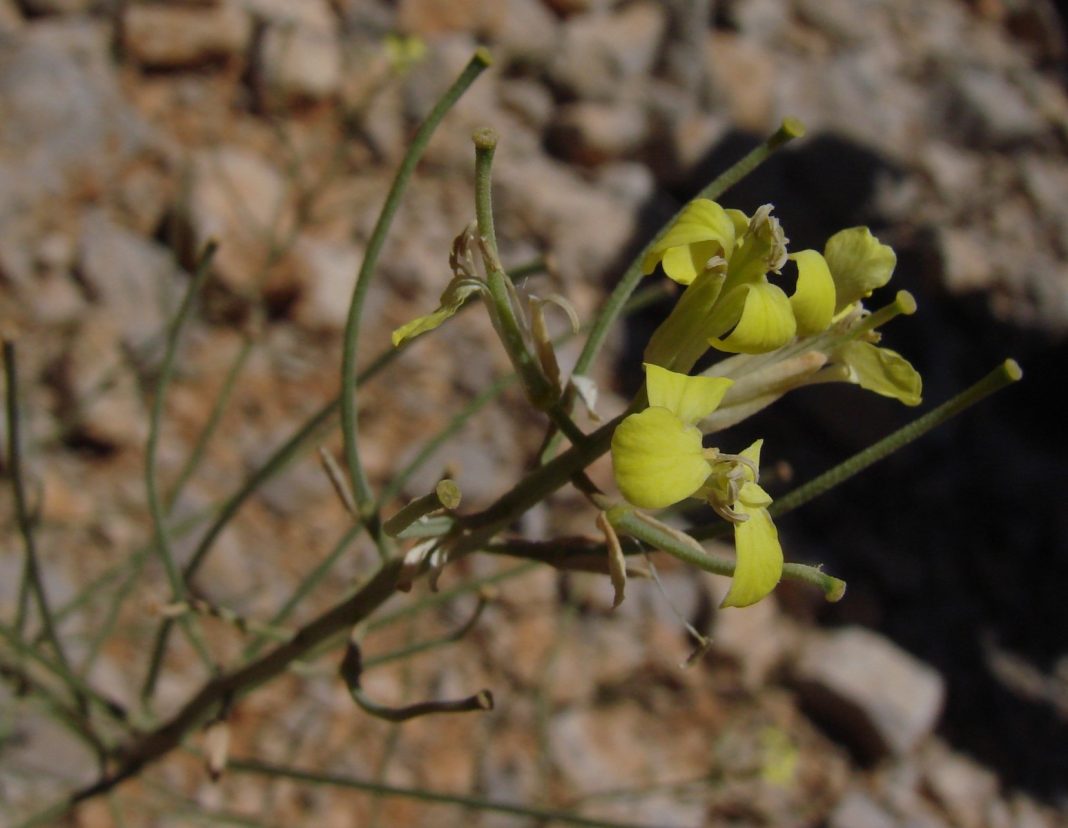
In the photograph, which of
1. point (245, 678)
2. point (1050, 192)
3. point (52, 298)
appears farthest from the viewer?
point (1050, 192)

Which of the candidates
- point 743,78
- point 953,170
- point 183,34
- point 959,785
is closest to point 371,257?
point 183,34

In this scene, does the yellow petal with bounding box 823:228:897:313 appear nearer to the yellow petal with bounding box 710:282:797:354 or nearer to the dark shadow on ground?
the yellow petal with bounding box 710:282:797:354

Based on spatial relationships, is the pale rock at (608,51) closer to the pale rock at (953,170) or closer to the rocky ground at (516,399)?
the rocky ground at (516,399)

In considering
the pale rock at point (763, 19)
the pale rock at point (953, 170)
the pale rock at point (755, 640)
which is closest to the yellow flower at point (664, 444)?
the pale rock at point (755, 640)

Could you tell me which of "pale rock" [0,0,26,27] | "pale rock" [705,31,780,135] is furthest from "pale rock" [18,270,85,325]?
"pale rock" [705,31,780,135]

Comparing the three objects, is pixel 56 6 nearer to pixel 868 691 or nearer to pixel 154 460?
pixel 154 460

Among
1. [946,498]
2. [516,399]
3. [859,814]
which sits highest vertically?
[516,399]
